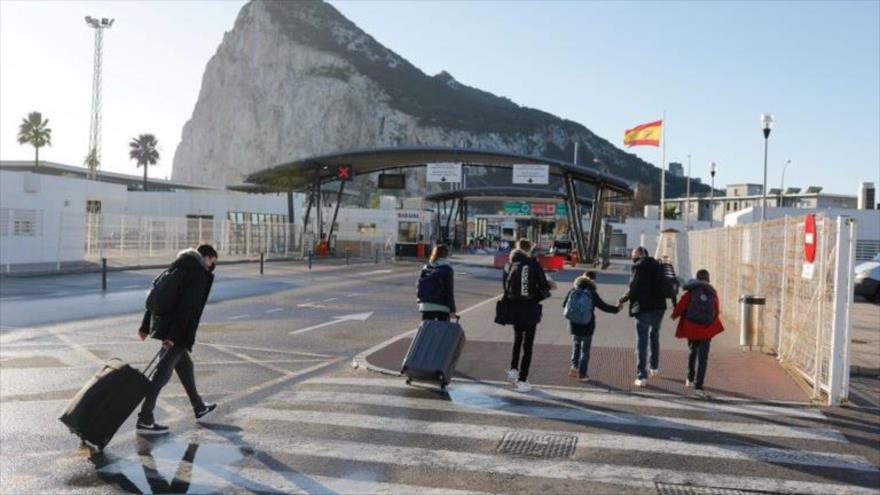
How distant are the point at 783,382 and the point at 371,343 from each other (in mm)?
6466

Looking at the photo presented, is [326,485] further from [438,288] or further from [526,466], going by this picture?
[438,288]

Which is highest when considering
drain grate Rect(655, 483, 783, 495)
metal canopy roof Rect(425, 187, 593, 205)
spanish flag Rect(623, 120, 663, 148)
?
spanish flag Rect(623, 120, 663, 148)

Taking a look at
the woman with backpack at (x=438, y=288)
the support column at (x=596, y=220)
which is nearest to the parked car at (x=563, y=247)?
the support column at (x=596, y=220)

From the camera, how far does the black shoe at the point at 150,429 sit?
7.19 metres

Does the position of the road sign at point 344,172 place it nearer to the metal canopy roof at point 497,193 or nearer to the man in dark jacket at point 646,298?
the metal canopy roof at point 497,193

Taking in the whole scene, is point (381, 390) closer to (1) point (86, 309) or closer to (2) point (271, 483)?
(2) point (271, 483)

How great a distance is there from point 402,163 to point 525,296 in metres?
44.1

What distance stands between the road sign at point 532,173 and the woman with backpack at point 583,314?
3961cm

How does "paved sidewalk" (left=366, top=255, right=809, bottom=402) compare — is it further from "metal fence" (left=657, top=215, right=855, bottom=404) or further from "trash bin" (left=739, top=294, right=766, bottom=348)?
"metal fence" (left=657, top=215, right=855, bottom=404)

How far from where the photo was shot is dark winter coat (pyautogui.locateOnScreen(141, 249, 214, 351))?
7.30 metres

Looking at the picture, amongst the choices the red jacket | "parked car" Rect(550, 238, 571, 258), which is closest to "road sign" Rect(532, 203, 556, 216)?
"parked car" Rect(550, 238, 571, 258)

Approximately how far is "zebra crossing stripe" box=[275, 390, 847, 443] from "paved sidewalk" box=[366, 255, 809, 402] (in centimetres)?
135

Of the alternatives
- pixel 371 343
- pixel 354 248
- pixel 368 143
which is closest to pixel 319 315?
pixel 371 343

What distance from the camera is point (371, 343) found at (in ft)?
44.4
